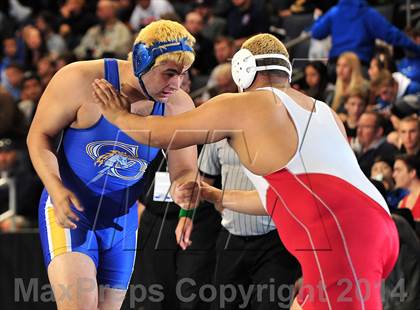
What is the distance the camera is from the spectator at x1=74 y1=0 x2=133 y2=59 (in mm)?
11281

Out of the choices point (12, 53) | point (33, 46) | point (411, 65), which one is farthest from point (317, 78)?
point (12, 53)

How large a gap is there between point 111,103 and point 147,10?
7.93m

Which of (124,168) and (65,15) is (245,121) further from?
(65,15)

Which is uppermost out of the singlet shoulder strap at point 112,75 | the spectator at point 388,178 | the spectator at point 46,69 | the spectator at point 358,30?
the singlet shoulder strap at point 112,75

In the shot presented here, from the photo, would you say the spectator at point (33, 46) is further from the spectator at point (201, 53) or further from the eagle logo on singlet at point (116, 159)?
the eagle logo on singlet at point (116, 159)

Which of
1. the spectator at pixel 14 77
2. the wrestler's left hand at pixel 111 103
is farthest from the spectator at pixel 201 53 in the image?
the wrestler's left hand at pixel 111 103

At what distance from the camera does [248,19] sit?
10.8 meters

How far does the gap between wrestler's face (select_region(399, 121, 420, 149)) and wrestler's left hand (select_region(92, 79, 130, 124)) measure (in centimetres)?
347

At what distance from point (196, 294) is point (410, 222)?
157 cm

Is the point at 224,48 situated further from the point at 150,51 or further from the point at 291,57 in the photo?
the point at 150,51

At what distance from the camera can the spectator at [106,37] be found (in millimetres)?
11281

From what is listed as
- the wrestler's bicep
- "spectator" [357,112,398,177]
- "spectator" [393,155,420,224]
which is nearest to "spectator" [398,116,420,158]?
"spectator" [357,112,398,177]

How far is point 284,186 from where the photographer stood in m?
3.81

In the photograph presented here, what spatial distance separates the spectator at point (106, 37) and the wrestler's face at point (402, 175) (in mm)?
5129
